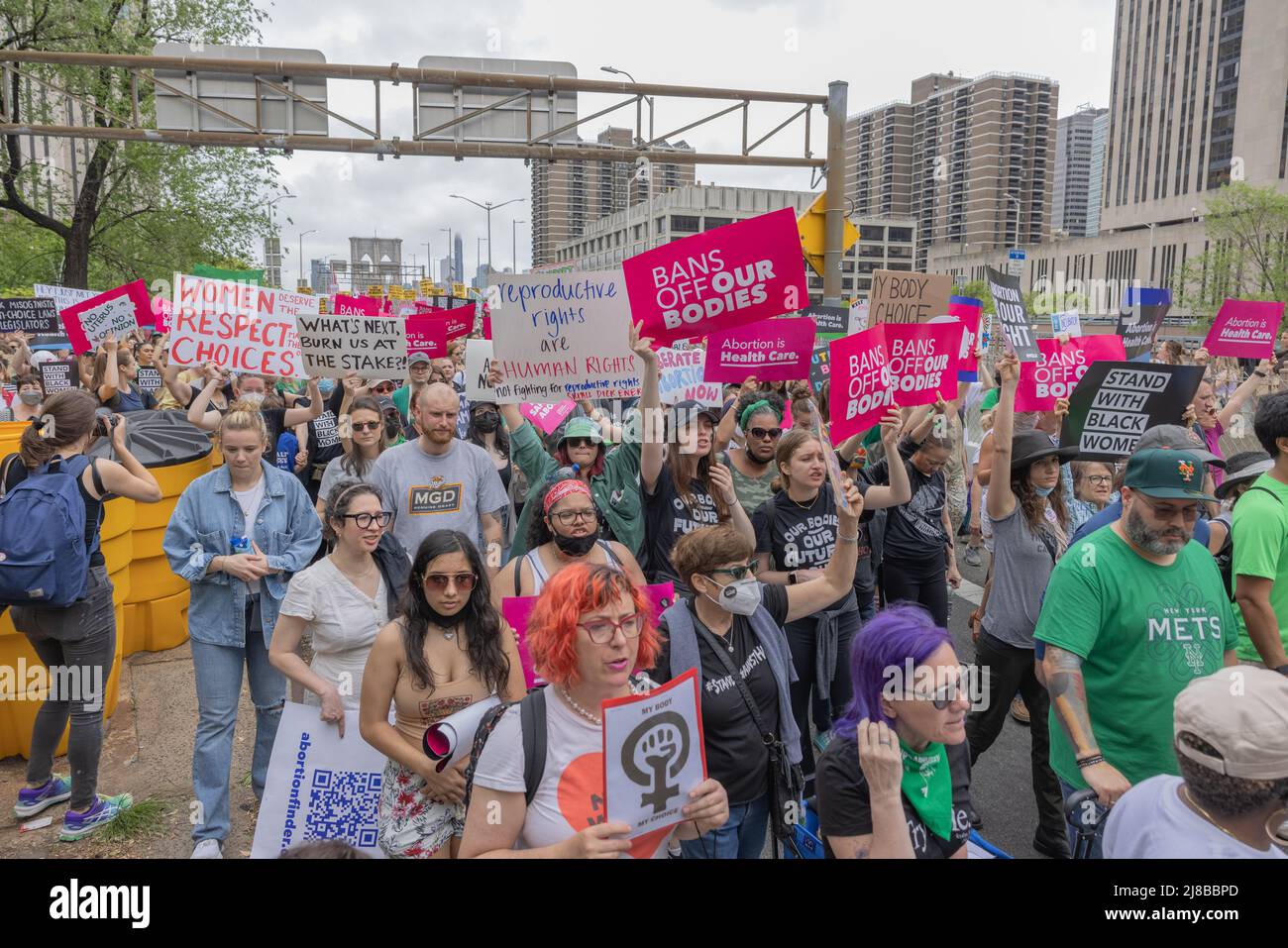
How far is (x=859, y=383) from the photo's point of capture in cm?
509

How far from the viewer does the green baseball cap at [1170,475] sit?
3035 mm

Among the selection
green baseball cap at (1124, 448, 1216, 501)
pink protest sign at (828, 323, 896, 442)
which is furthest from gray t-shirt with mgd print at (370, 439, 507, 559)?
green baseball cap at (1124, 448, 1216, 501)

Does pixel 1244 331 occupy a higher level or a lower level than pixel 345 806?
higher

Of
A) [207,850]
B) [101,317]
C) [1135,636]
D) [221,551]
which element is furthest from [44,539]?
[101,317]

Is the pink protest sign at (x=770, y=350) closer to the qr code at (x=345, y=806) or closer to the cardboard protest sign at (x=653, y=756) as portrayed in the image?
the qr code at (x=345, y=806)

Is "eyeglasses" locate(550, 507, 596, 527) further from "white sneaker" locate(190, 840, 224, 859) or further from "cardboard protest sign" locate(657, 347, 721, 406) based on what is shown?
"cardboard protest sign" locate(657, 347, 721, 406)

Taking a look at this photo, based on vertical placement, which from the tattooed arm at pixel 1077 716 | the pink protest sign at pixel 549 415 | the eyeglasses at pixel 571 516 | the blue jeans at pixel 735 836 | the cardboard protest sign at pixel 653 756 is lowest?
the blue jeans at pixel 735 836

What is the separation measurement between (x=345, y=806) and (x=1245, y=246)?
61020 mm

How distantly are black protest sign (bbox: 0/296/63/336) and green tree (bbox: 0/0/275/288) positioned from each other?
657 cm

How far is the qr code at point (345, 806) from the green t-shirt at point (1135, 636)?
252 centimetres

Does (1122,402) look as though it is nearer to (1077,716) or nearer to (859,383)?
(859,383)

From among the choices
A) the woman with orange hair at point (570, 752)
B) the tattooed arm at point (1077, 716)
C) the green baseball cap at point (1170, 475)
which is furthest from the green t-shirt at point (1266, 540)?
the woman with orange hair at point (570, 752)

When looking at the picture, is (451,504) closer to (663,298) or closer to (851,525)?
(663,298)
